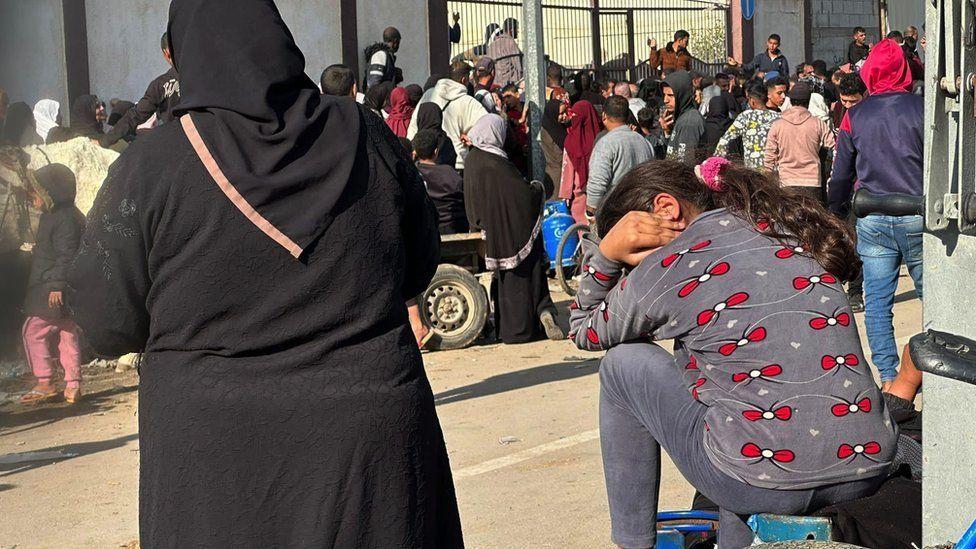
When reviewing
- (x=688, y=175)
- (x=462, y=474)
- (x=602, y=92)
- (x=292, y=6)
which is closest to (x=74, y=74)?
(x=292, y=6)

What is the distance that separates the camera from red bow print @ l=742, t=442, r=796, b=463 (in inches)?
128

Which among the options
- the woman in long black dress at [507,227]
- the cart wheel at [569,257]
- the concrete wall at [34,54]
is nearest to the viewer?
the woman in long black dress at [507,227]

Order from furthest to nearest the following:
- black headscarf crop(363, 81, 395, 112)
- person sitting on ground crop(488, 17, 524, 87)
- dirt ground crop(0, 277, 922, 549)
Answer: person sitting on ground crop(488, 17, 524, 87) → black headscarf crop(363, 81, 395, 112) → dirt ground crop(0, 277, 922, 549)

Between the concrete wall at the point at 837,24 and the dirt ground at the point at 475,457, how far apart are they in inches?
856

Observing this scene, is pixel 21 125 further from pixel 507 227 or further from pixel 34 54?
pixel 507 227

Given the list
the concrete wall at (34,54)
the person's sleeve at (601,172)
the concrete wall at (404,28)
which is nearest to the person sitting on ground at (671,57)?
the concrete wall at (404,28)

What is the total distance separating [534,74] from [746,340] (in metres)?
10.2

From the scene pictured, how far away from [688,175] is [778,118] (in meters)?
8.35

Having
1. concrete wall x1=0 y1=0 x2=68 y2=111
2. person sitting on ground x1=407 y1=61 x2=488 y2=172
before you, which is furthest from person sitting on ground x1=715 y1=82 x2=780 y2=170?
concrete wall x1=0 y1=0 x2=68 y2=111

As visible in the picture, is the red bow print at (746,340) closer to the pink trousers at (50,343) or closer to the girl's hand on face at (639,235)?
the girl's hand on face at (639,235)

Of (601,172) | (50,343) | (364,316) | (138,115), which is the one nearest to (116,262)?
(364,316)

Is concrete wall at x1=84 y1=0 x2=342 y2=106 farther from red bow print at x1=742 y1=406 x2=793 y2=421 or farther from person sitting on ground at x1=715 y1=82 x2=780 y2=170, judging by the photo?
red bow print at x1=742 y1=406 x2=793 y2=421

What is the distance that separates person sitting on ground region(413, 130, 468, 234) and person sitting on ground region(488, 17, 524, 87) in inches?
426

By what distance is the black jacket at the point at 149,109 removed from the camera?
11712 millimetres
